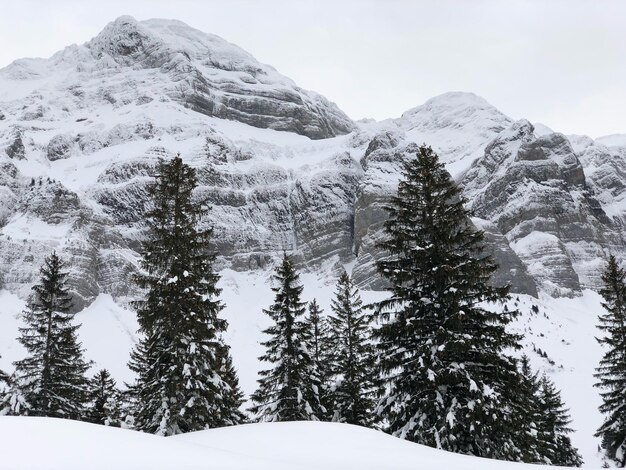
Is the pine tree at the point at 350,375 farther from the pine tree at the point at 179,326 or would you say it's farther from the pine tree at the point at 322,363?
the pine tree at the point at 179,326

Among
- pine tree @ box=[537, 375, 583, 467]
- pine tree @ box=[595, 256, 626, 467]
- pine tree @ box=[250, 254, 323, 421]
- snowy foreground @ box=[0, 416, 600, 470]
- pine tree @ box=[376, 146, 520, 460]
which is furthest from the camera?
pine tree @ box=[537, 375, 583, 467]

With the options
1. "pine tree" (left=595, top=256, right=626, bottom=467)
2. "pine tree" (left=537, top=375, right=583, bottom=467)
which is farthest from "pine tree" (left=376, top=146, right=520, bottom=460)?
"pine tree" (left=537, top=375, right=583, bottom=467)

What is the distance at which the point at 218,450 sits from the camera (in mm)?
6266

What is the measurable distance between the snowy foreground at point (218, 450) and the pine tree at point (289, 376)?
45.4 feet

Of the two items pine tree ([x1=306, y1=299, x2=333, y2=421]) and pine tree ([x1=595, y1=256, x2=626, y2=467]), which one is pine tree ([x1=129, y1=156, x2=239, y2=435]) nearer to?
pine tree ([x1=306, y1=299, x2=333, y2=421])

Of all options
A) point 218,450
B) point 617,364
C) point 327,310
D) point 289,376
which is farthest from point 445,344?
point 327,310

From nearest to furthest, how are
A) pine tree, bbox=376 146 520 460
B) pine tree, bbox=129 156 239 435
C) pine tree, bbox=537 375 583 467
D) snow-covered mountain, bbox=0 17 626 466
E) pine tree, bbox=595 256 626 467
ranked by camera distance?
pine tree, bbox=376 146 520 460 < pine tree, bbox=129 156 239 435 < pine tree, bbox=595 256 626 467 < pine tree, bbox=537 375 583 467 < snow-covered mountain, bbox=0 17 626 466

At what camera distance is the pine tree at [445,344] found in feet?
44.3

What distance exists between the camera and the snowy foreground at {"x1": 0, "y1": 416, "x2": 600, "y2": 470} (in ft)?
15.8

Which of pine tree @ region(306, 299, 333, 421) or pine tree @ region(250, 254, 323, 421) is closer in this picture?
pine tree @ region(250, 254, 323, 421)

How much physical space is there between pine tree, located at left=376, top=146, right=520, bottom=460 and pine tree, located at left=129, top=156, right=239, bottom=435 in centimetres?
678

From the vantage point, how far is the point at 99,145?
17375 cm

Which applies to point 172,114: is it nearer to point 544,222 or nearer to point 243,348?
point 243,348

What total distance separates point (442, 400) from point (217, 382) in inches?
343
